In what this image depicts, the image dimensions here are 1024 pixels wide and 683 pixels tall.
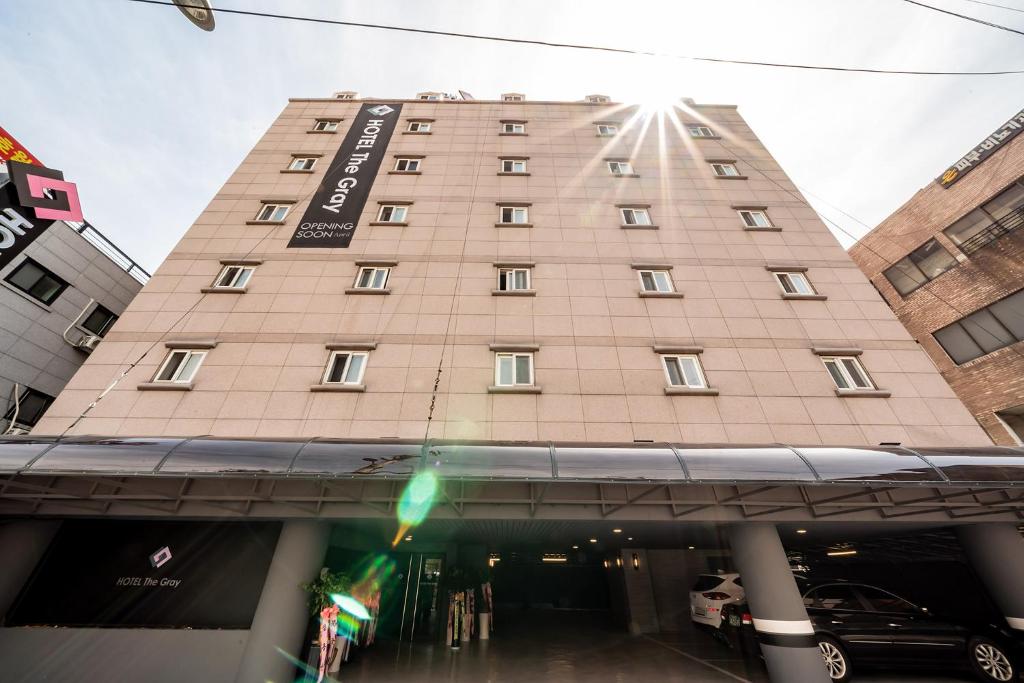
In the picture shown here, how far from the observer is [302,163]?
17062 millimetres

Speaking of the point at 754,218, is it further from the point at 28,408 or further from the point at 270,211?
the point at 28,408

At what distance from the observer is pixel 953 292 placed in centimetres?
1741

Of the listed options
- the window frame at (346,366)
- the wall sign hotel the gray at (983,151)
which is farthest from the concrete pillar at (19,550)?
the wall sign hotel the gray at (983,151)

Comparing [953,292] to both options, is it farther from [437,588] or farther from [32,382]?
[32,382]

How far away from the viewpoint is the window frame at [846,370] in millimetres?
10977

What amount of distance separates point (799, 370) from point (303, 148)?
73.6 ft

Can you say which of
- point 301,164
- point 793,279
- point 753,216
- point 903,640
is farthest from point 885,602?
point 301,164

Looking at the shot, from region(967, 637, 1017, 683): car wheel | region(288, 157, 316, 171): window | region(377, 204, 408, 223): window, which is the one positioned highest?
region(288, 157, 316, 171): window

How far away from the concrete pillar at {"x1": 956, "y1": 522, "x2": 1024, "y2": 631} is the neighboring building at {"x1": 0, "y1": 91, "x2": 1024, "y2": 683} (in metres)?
0.07

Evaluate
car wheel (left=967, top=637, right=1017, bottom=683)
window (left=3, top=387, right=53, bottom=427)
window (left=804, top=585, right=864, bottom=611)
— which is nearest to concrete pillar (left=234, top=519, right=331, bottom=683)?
window (left=804, top=585, right=864, bottom=611)

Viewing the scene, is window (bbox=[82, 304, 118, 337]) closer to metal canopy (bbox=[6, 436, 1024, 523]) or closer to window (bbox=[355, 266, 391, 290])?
metal canopy (bbox=[6, 436, 1024, 523])

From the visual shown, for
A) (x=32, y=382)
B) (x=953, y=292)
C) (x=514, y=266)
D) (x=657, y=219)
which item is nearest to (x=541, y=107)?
(x=657, y=219)

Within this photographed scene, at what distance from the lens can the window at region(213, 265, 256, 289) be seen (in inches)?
506

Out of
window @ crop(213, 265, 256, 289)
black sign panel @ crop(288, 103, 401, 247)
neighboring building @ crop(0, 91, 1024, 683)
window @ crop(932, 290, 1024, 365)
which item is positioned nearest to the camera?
neighboring building @ crop(0, 91, 1024, 683)
